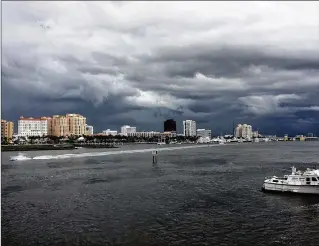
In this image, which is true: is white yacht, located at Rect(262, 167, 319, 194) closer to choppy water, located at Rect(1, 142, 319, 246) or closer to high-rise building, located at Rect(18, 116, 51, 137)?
choppy water, located at Rect(1, 142, 319, 246)

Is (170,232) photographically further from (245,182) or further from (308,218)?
(245,182)

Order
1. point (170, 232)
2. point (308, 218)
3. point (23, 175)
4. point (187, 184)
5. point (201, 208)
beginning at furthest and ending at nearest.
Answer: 1. point (23, 175)
2. point (187, 184)
3. point (201, 208)
4. point (308, 218)
5. point (170, 232)

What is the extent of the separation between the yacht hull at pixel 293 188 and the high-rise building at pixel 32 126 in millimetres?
177721

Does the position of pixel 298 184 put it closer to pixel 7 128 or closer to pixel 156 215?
pixel 156 215

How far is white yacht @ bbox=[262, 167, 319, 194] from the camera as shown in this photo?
27.5 metres

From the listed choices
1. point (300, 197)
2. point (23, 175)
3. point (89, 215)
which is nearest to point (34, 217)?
point (89, 215)

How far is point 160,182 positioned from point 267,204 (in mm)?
13630

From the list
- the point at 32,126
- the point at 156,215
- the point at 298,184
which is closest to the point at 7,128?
the point at 32,126

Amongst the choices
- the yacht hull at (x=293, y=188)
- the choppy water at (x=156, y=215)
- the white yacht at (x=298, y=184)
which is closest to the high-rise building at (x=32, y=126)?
the choppy water at (x=156, y=215)

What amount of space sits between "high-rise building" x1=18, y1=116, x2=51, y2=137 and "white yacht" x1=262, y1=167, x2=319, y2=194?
177890 millimetres

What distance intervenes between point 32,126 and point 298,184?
184 meters

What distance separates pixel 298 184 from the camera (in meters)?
27.9

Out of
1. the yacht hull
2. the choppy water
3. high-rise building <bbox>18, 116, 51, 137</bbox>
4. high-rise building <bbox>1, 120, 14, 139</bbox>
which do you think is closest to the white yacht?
the yacht hull

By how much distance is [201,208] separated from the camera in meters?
23.2
